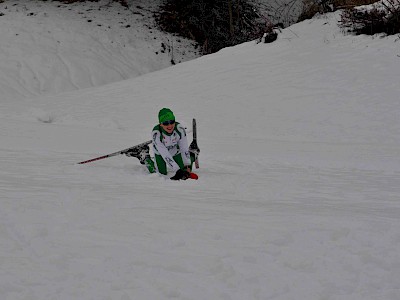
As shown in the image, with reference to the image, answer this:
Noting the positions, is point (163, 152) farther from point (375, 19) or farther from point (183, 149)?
point (375, 19)

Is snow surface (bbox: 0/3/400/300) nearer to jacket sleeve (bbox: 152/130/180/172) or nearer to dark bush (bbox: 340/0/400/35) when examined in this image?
jacket sleeve (bbox: 152/130/180/172)

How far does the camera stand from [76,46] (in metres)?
17.8

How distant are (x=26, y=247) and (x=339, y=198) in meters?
3.07

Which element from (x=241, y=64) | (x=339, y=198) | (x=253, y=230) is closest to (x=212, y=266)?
(x=253, y=230)

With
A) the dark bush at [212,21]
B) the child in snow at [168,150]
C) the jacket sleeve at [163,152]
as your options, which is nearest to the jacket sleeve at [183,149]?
the child in snow at [168,150]

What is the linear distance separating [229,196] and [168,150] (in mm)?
1684

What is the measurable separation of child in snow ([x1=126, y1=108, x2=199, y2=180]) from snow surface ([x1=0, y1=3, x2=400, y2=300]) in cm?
26

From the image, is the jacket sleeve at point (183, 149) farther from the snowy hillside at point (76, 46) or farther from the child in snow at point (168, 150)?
the snowy hillside at point (76, 46)

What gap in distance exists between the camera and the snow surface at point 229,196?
7.97 ft

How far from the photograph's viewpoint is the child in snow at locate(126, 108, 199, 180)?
223 inches

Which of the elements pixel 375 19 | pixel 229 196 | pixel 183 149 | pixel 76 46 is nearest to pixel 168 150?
pixel 183 149

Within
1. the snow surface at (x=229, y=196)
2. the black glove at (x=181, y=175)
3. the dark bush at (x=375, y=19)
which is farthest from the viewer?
the dark bush at (x=375, y=19)

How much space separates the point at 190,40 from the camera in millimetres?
20484

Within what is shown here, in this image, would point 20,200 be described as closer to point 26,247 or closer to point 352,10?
point 26,247
